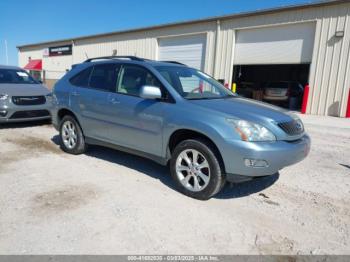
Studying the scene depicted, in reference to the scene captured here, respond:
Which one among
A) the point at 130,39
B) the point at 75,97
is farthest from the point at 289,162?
the point at 130,39

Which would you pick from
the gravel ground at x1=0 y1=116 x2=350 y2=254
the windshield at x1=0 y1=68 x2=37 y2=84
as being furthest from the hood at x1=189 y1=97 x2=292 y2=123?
the windshield at x1=0 y1=68 x2=37 y2=84

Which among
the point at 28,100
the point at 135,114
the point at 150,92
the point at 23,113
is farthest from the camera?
the point at 28,100

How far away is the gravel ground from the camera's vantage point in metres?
2.72

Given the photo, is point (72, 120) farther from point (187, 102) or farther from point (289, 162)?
point (289, 162)

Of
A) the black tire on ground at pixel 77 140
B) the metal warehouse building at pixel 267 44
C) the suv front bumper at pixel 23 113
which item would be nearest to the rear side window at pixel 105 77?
the black tire on ground at pixel 77 140

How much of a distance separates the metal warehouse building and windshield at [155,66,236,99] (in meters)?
10.0

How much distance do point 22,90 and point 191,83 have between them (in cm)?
551

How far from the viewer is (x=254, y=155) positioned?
3.24 metres

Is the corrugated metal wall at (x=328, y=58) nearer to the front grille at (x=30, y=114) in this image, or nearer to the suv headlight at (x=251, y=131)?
the suv headlight at (x=251, y=131)

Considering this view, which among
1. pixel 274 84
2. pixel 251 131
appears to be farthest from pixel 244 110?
pixel 274 84

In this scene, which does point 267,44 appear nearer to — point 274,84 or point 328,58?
point 328,58

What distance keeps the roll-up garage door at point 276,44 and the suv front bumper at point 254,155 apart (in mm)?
11715

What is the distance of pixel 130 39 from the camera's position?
68.5ft

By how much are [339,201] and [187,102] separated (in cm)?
233
